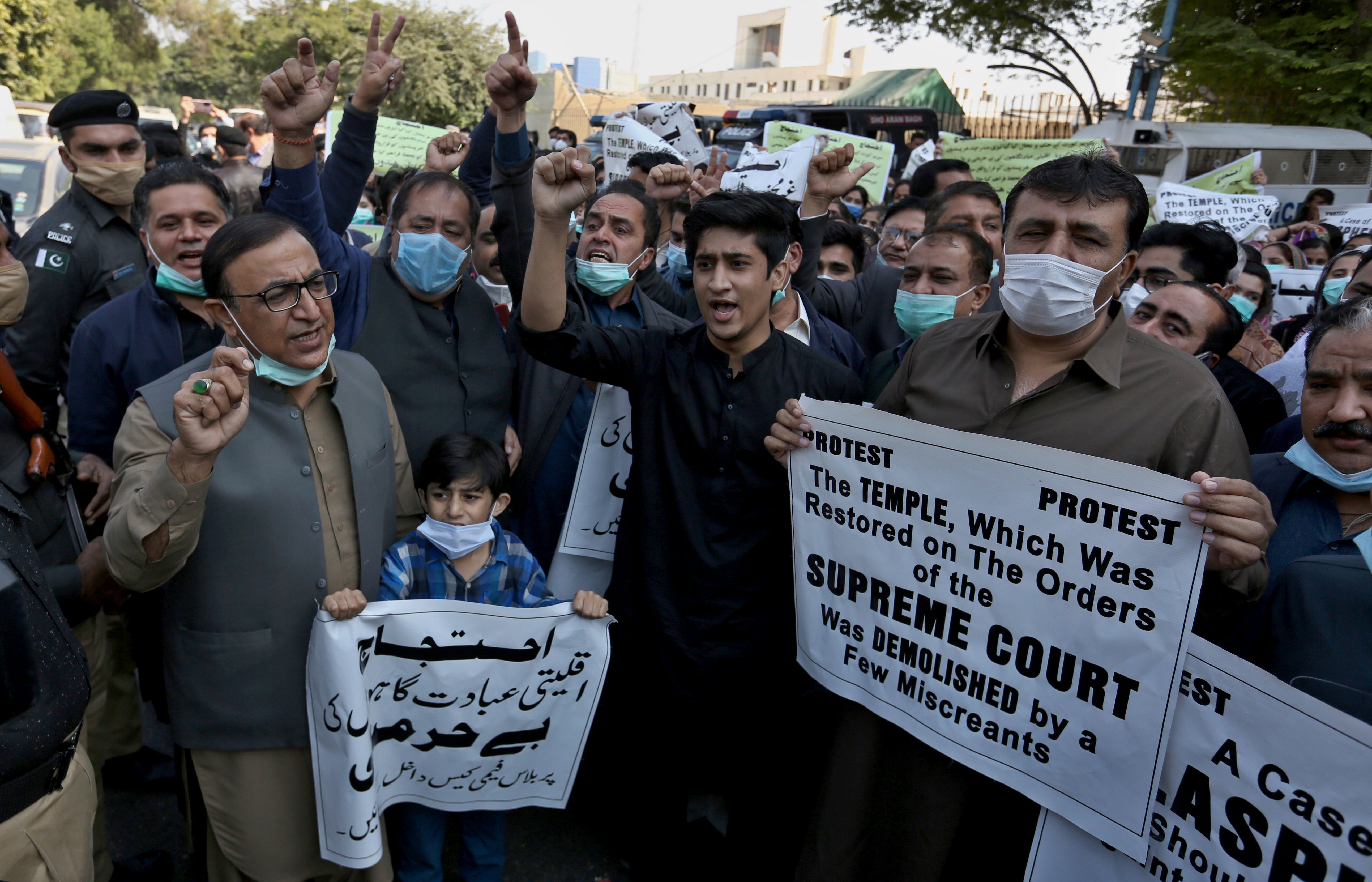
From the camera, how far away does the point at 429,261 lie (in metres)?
3.15

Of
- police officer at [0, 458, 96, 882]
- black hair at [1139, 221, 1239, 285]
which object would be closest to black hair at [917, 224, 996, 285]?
black hair at [1139, 221, 1239, 285]

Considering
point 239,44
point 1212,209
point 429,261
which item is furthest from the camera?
point 239,44

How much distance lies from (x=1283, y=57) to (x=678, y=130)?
1505 centimetres

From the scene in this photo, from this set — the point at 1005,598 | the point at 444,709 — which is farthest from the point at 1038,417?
the point at 444,709

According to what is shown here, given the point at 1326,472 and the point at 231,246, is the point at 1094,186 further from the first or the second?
the point at 231,246

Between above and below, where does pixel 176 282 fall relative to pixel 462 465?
above

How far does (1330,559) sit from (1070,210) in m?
0.95

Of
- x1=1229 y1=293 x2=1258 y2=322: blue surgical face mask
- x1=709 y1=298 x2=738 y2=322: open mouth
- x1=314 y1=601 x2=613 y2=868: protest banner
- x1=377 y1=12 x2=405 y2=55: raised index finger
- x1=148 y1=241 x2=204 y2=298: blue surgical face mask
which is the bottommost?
x1=314 y1=601 x2=613 y2=868: protest banner

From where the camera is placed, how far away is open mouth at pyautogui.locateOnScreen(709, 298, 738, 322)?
2.60 meters

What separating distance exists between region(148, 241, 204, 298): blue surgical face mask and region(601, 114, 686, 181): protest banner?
10.7 feet

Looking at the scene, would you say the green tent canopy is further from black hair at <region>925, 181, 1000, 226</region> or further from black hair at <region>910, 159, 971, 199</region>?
black hair at <region>925, 181, 1000, 226</region>

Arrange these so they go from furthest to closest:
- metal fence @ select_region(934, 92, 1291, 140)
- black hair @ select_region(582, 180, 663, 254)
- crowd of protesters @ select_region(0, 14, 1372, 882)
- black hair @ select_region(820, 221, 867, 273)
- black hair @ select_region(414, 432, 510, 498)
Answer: metal fence @ select_region(934, 92, 1291, 140) < black hair @ select_region(820, 221, 867, 273) < black hair @ select_region(582, 180, 663, 254) < black hair @ select_region(414, 432, 510, 498) < crowd of protesters @ select_region(0, 14, 1372, 882)

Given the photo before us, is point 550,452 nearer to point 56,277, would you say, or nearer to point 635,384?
point 635,384

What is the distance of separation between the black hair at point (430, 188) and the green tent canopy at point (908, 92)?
21.6 m
